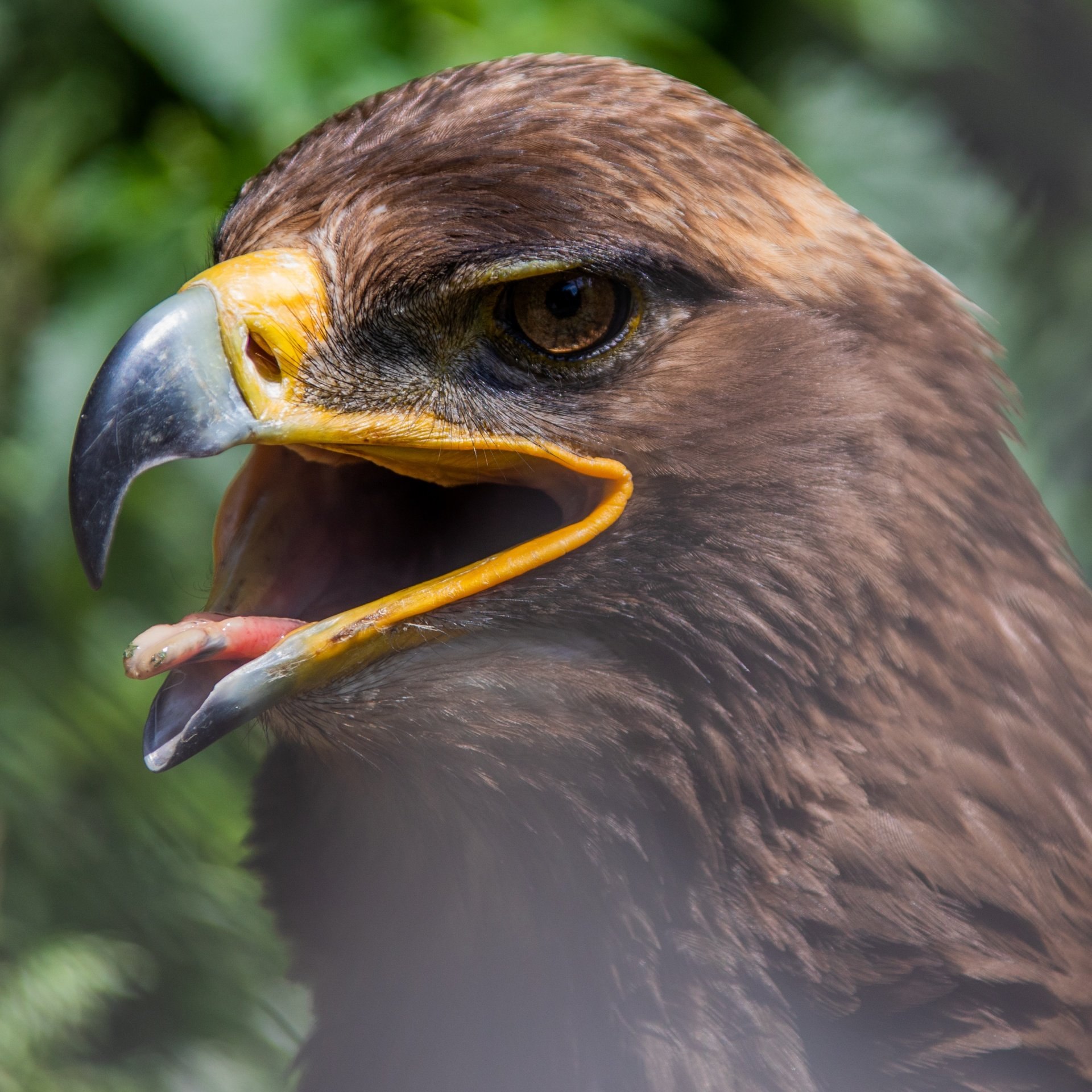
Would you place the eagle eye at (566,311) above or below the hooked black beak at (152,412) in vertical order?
above

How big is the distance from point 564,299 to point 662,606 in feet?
1.01

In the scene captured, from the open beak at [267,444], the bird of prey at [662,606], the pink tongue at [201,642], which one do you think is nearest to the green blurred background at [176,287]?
the bird of prey at [662,606]

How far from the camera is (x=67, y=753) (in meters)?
3.00

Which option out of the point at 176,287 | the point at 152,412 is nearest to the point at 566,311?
the point at 152,412

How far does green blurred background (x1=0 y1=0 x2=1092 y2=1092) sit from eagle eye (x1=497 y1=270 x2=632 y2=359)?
81 cm

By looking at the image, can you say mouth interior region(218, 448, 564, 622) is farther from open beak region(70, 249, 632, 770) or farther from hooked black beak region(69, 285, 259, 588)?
hooked black beak region(69, 285, 259, 588)

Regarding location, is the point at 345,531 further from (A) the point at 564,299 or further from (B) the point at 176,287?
(B) the point at 176,287

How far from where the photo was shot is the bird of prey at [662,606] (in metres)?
1.29

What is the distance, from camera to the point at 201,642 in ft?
4.18

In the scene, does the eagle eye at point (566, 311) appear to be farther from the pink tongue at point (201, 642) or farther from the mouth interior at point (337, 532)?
the pink tongue at point (201, 642)

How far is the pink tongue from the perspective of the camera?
4.09 feet

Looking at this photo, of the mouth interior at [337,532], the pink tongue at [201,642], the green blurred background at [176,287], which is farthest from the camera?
the green blurred background at [176,287]

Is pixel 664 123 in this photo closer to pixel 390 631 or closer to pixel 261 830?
pixel 390 631

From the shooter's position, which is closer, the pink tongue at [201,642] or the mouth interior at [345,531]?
the pink tongue at [201,642]
